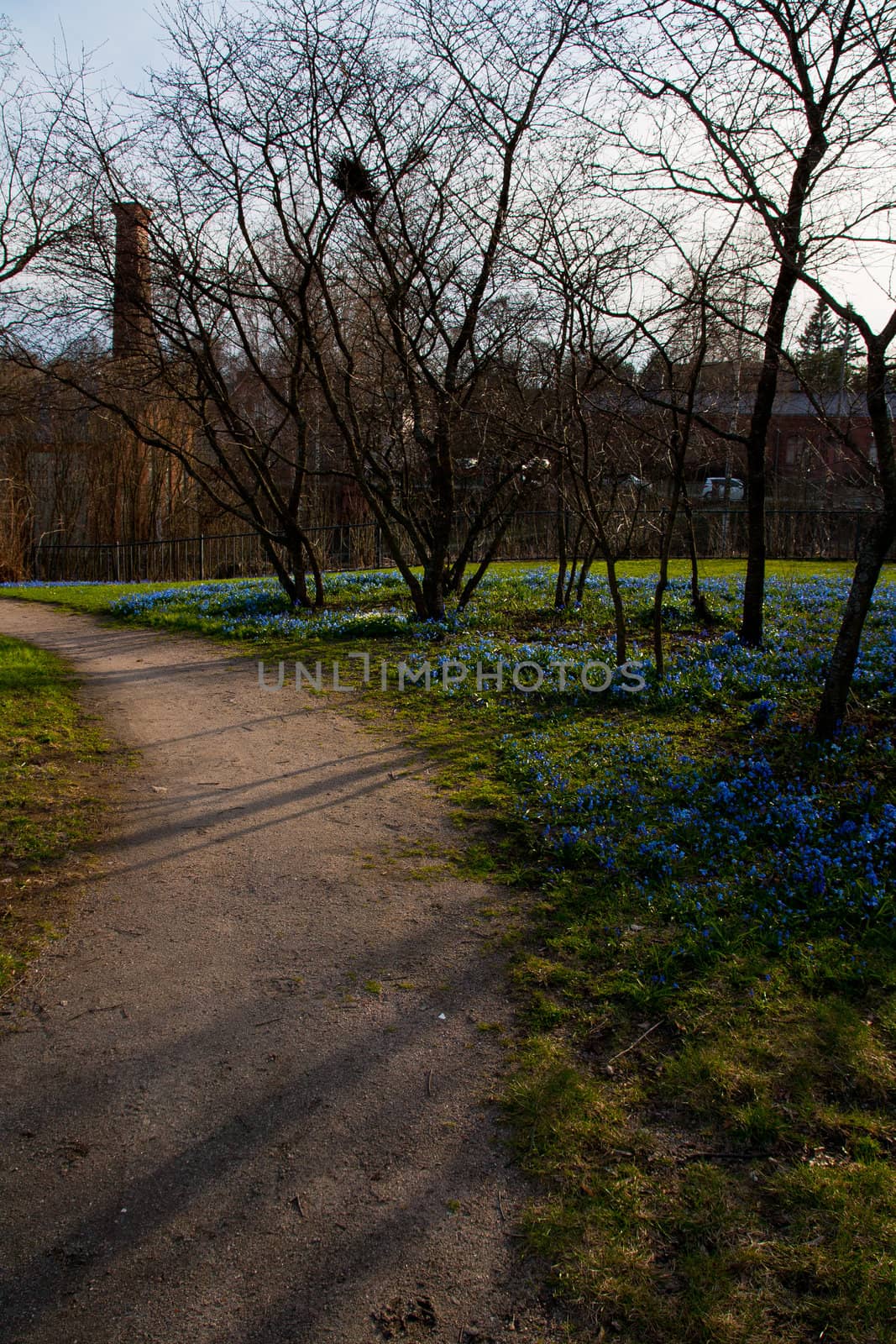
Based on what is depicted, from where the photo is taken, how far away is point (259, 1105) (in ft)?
8.63

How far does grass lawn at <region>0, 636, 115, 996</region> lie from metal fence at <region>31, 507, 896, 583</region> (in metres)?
13.2

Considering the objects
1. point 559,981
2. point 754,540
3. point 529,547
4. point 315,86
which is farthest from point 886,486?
point 529,547

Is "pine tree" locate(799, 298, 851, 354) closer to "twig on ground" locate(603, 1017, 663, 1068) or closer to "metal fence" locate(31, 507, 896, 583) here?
"twig on ground" locate(603, 1017, 663, 1068)

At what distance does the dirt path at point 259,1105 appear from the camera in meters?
2.01

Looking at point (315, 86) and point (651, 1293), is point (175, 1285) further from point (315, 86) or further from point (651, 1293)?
point (315, 86)

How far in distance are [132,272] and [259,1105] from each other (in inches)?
435

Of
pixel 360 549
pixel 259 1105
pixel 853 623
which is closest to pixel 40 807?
pixel 259 1105

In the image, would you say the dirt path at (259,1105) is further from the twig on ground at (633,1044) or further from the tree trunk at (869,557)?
the tree trunk at (869,557)

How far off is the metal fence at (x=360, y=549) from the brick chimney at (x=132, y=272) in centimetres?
872

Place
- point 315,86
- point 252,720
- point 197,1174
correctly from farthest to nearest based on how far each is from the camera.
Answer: point 315,86 → point 252,720 → point 197,1174

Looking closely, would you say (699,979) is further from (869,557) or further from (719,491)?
(719,491)

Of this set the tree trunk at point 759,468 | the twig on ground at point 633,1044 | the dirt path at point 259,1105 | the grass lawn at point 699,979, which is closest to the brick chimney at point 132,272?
the grass lawn at point 699,979

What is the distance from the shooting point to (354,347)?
11.5 m

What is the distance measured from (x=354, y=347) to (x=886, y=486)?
822 cm
